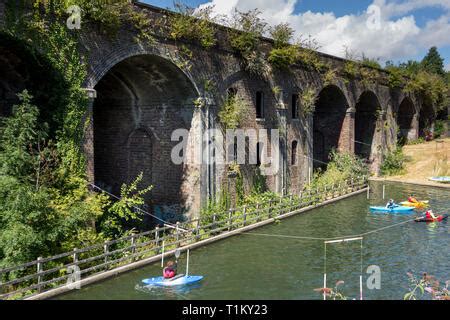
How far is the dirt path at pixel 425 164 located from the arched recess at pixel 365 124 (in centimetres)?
327

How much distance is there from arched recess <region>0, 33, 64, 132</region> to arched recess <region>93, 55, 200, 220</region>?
4.95 metres

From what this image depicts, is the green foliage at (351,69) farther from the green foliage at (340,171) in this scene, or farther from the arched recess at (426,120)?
the arched recess at (426,120)

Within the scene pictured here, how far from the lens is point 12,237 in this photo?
37.2ft

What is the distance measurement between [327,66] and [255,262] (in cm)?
1759

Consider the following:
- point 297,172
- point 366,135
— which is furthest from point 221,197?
point 366,135

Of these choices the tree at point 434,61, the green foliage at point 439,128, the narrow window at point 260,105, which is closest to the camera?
the narrow window at point 260,105

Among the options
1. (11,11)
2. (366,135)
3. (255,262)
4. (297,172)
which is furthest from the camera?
(366,135)

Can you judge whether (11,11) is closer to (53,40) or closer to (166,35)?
(53,40)

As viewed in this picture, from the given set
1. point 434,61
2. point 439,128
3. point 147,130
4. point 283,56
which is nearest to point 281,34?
point 283,56

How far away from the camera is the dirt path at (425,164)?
119ft

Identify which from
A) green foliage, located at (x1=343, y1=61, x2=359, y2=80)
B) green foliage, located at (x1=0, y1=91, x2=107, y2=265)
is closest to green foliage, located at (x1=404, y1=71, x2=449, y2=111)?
green foliage, located at (x1=343, y1=61, x2=359, y2=80)

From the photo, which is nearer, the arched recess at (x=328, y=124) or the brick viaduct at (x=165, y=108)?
the brick viaduct at (x=165, y=108)

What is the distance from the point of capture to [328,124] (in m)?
35.0

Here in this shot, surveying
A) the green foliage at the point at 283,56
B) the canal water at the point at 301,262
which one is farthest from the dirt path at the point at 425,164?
the green foliage at the point at 283,56
